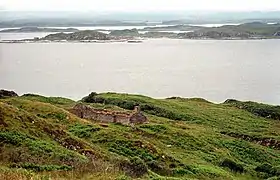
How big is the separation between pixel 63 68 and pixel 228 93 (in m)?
55.9

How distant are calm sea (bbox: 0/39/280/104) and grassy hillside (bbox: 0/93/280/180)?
162 ft

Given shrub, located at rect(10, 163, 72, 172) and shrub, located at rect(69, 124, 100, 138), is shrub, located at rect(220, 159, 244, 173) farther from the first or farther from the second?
shrub, located at rect(10, 163, 72, 172)

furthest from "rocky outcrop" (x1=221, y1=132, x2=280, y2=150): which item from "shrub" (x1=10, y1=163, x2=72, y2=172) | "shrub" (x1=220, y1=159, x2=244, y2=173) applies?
"shrub" (x1=10, y1=163, x2=72, y2=172)

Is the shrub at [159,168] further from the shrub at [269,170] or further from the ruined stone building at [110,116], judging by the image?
the ruined stone building at [110,116]

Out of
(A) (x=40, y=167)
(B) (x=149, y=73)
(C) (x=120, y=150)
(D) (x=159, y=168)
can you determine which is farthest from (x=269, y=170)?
(B) (x=149, y=73)

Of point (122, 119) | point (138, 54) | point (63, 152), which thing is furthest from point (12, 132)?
point (138, 54)

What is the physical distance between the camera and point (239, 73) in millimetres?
121688

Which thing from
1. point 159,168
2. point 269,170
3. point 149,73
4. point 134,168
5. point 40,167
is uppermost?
point 40,167

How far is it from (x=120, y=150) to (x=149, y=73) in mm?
97983

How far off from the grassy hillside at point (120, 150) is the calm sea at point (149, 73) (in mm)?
49409

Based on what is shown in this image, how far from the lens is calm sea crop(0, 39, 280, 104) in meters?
95.6

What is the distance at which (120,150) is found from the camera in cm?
2458

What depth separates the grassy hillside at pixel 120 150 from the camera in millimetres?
14844

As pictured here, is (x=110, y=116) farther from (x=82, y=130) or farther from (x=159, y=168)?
(x=159, y=168)
